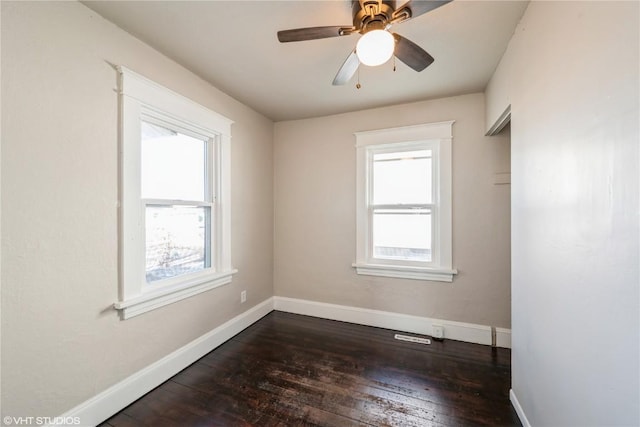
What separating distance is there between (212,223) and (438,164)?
2477mm

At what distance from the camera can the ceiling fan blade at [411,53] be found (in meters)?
1.44

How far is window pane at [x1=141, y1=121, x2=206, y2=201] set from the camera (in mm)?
1955

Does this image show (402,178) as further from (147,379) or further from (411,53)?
(147,379)

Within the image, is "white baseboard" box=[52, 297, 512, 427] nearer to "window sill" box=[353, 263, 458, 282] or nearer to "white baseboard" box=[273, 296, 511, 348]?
"white baseboard" box=[273, 296, 511, 348]

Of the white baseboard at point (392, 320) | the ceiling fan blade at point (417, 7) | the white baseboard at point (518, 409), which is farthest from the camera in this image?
the white baseboard at point (392, 320)

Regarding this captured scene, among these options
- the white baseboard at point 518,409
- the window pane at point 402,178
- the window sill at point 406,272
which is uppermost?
the window pane at point 402,178

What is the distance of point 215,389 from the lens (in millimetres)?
1889

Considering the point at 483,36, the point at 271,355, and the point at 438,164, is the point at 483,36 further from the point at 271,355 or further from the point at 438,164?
the point at 271,355

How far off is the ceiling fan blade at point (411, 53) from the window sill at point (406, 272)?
1.98 meters

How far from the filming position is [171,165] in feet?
7.12

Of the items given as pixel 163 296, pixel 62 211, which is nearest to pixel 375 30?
pixel 62 211

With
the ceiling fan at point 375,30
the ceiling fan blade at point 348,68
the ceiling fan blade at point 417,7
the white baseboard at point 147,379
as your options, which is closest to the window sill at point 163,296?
the white baseboard at point 147,379

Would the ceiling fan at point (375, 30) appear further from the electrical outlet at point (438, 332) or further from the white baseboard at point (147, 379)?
the electrical outlet at point (438, 332)

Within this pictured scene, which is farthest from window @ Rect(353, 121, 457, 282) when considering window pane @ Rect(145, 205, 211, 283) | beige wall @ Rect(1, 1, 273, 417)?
beige wall @ Rect(1, 1, 273, 417)
